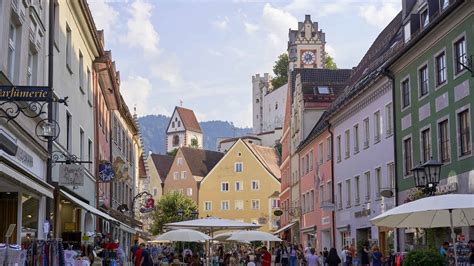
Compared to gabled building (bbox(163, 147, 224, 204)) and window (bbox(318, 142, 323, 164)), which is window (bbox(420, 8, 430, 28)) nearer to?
window (bbox(318, 142, 323, 164))

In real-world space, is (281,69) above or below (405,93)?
above

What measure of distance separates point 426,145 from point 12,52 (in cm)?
1706

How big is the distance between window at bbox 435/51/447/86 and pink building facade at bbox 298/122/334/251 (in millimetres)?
17436

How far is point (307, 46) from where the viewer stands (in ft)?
492

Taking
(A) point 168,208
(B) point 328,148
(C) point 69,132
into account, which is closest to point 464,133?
(C) point 69,132

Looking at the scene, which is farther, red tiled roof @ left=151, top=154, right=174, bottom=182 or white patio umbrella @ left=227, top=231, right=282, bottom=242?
red tiled roof @ left=151, top=154, right=174, bottom=182

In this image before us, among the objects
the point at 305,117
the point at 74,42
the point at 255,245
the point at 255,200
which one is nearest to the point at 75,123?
the point at 74,42

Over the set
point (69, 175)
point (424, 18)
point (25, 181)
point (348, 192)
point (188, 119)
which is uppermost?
point (188, 119)

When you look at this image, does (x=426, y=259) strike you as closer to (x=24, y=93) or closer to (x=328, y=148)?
(x=24, y=93)

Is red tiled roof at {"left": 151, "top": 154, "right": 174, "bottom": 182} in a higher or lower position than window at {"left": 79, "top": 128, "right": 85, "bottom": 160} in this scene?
higher

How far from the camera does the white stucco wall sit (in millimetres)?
35094

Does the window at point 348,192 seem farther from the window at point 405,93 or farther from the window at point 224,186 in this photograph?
the window at point 224,186

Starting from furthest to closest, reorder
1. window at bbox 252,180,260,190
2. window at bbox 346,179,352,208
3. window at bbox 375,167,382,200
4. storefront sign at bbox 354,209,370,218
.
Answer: window at bbox 252,180,260,190 → window at bbox 346,179,352,208 → storefront sign at bbox 354,209,370,218 → window at bbox 375,167,382,200

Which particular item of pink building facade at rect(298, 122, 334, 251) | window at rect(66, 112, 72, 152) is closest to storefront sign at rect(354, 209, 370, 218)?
pink building facade at rect(298, 122, 334, 251)
